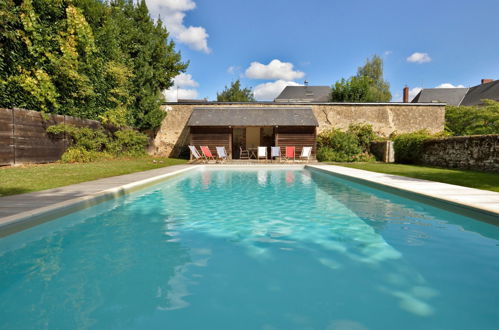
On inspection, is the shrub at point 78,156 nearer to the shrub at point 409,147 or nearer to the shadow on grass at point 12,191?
the shadow on grass at point 12,191

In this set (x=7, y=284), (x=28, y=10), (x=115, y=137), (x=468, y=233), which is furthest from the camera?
(x=115, y=137)

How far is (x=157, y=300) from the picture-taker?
2.03 meters

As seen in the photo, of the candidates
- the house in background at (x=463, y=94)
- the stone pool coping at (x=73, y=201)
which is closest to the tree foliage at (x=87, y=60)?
the stone pool coping at (x=73, y=201)

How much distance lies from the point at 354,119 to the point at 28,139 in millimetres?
18055

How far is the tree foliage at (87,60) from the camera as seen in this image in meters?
9.64

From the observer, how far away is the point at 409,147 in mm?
13773

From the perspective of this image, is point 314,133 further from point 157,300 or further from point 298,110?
point 157,300

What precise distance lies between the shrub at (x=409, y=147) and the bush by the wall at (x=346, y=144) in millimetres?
1818

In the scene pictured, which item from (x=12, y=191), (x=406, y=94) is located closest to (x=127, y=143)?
(x=12, y=191)

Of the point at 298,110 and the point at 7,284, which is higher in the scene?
the point at 298,110

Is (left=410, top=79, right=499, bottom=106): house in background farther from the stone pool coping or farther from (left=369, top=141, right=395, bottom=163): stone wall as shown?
the stone pool coping

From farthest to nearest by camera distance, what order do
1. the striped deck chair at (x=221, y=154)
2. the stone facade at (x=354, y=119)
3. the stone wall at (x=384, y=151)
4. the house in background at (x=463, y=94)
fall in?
1. the house in background at (x=463, y=94)
2. the stone facade at (x=354, y=119)
3. the striped deck chair at (x=221, y=154)
4. the stone wall at (x=384, y=151)

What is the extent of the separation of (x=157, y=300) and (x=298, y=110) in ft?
57.9

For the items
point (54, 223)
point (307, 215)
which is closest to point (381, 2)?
point (307, 215)
